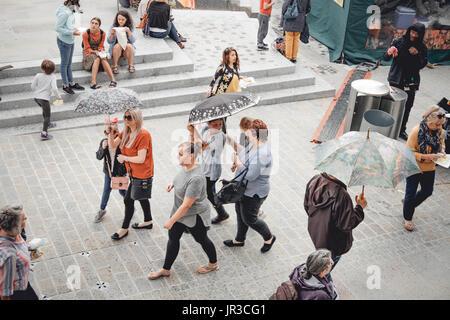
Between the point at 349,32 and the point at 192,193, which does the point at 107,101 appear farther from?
the point at 349,32

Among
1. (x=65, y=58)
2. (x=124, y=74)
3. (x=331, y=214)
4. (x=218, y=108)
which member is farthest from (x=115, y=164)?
(x=124, y=74)

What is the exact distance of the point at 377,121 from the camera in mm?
8805

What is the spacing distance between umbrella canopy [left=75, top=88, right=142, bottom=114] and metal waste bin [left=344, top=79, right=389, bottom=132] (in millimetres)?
4428

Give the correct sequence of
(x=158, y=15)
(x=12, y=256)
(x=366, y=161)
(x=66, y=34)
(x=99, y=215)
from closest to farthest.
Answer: (x=12, y=256) → (x=366, y=161) → (x=99, y=215) → (x=66, y=34) → (x=158, y=15)

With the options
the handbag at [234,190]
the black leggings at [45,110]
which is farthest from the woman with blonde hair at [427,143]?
the black leggings at [45,110]

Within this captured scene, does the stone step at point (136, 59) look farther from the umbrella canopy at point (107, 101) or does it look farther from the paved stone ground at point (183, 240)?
the umbrella canopy at point (107, 101)

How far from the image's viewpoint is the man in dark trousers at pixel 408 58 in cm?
916

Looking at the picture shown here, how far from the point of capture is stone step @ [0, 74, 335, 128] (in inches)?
377

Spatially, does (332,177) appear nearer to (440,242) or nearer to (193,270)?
(193,270)

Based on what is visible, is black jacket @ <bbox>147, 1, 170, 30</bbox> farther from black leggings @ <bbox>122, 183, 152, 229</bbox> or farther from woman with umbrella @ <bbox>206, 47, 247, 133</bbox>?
black leggings @ <bbox>122, 183, 152, 229</bbox>

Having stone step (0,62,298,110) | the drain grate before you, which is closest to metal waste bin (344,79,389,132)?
stone step (0,62,298,110)

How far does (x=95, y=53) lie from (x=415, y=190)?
21.3 ft

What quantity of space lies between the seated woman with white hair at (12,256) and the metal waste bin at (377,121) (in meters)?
5.89

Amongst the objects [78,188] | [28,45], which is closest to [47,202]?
[78,188]
